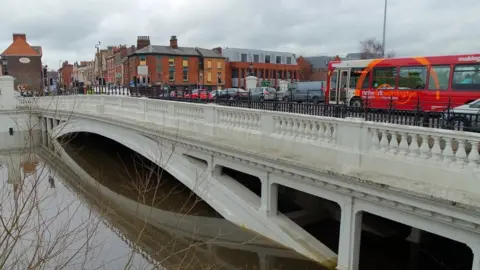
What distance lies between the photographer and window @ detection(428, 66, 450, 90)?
1619 cm

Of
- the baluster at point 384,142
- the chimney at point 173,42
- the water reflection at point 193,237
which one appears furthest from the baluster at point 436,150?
the chimney at point 173,42

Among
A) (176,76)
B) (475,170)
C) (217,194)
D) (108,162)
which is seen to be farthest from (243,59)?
(475,170)

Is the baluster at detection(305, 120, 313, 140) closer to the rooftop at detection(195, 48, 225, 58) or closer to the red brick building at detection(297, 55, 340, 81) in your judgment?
the rooftop at detection(195, 48, 225, 58)

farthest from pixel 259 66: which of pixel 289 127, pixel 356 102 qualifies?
pixel 289 127

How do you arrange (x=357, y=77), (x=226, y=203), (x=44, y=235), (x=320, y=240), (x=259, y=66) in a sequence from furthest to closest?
(x=259, y=66) < (x=357, y=77) < (x=226, y=203) < (x=320, y=240) < (x=44, y=235)

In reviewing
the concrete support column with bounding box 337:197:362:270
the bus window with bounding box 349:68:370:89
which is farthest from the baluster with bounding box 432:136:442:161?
the bus window with bounding box 349:68:370:89

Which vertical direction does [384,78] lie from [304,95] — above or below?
above

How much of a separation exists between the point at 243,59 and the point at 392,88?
187 feet

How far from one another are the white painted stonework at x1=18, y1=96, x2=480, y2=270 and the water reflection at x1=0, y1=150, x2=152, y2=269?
1.80 metres

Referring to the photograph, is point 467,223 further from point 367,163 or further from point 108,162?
point 108,162

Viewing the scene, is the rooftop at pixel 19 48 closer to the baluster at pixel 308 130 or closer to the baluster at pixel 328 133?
the baluster at pixel 308 130

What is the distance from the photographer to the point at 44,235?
33.4ft

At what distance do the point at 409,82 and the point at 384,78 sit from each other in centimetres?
129

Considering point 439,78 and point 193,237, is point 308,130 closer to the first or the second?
point 193,237
